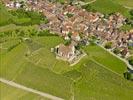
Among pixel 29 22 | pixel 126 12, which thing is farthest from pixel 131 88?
pixel 126 12

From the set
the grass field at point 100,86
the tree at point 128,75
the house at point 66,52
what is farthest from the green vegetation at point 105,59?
the house at point 66,52

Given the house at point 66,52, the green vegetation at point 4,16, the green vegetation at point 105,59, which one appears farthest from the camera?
the green vegetation at point 4,16

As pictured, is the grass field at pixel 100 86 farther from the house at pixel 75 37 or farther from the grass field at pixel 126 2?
the grass field at pixel 126 2

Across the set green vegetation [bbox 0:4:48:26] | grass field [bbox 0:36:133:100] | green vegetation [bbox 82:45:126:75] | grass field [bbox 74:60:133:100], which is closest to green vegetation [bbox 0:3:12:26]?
green vegetation [bbox 0:4:48:26]

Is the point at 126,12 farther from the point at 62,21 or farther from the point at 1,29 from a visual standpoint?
the point at 1,29

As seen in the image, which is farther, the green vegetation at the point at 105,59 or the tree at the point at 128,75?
the green vegetation at the point at 105,59

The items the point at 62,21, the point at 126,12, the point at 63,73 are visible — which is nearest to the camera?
the point at 63,73

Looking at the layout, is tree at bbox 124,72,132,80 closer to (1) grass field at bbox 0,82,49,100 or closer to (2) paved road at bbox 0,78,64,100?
(2) paved road at bbox 0,78,64,100
